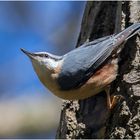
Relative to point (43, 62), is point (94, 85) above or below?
below

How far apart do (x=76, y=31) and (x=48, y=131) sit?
1653 millimetres

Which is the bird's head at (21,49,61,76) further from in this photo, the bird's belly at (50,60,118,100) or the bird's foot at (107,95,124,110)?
the bird's foot at (107,95,124,110)

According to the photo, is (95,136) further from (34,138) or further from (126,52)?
(34,138)

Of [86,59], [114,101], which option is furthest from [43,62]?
[114,101]

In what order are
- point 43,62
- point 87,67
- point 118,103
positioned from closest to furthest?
point 118,103 < point 87,67 < point 43,62

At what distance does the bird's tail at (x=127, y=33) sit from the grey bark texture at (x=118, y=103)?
3.0 inches

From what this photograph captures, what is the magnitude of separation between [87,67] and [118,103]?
0.33 meters

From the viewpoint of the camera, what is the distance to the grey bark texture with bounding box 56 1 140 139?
113 inches

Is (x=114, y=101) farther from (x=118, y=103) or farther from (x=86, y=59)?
(x=86, y=59)

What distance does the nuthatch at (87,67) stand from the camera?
323 cm

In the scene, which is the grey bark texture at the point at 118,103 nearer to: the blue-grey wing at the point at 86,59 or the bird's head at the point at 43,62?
the blue-grey wing at the point at 86,59

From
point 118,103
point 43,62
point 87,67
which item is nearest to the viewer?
point 118,103

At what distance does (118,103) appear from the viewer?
308cm

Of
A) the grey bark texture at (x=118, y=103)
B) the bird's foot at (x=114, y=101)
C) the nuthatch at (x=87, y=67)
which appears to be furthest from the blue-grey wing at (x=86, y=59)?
the bird's foot at (x=114, y=101)
